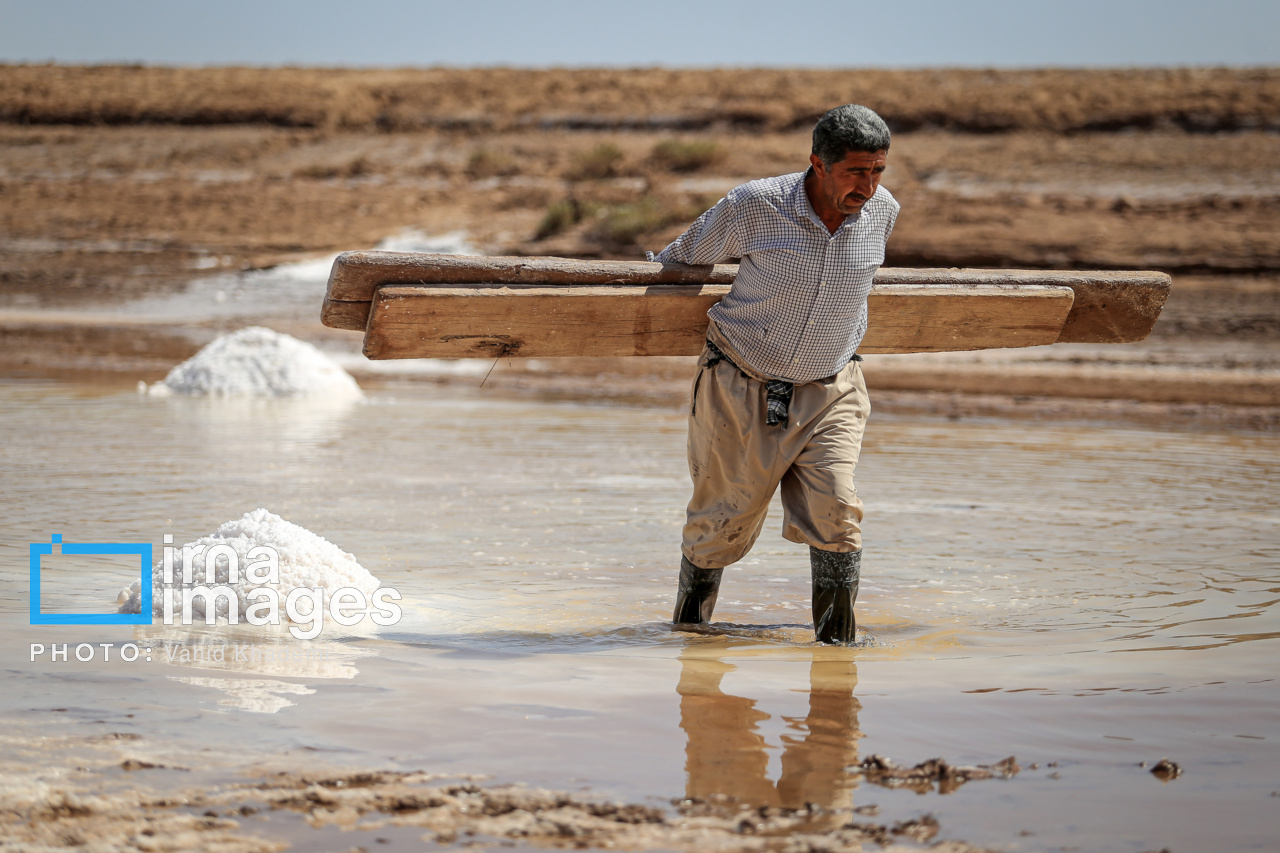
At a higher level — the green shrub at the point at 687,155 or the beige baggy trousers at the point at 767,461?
the green shrub at the point at 687,155

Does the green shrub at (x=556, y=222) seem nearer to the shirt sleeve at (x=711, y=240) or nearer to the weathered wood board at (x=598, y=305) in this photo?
the weathered wood board at (x=598, y=305)

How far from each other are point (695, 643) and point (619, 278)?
1089 mm

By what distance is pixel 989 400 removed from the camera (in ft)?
37.7

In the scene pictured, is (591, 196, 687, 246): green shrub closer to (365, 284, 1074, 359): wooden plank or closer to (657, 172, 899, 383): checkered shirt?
(365, 284, 1074, 359): wooden plank

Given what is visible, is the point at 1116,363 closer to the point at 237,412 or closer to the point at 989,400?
the point at 989,400

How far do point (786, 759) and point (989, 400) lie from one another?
9.36m

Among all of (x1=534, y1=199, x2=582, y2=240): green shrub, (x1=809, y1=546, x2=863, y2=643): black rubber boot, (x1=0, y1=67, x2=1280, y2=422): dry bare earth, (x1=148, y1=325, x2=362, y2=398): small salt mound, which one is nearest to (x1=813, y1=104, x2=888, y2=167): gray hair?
(x1=809, y1=546, x2=863, y2=643): black rubber boot

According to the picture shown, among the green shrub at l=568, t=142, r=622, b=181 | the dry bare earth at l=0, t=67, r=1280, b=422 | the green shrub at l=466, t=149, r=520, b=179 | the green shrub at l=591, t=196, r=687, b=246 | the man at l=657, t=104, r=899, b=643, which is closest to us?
the man at l=657, t=104, r=899, b=643

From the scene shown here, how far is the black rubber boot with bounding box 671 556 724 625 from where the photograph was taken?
3.75 meters

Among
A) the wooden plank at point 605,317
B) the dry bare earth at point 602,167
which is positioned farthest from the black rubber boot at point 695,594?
the dry bare earth at point 602,167

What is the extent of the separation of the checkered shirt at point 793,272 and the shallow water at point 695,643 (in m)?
0.83

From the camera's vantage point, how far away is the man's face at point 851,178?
10.4 ft

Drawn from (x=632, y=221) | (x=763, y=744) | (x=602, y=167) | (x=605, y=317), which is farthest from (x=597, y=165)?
(x=763, y=744)

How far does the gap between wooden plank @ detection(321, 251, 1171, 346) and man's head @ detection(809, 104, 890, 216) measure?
0.60 m
